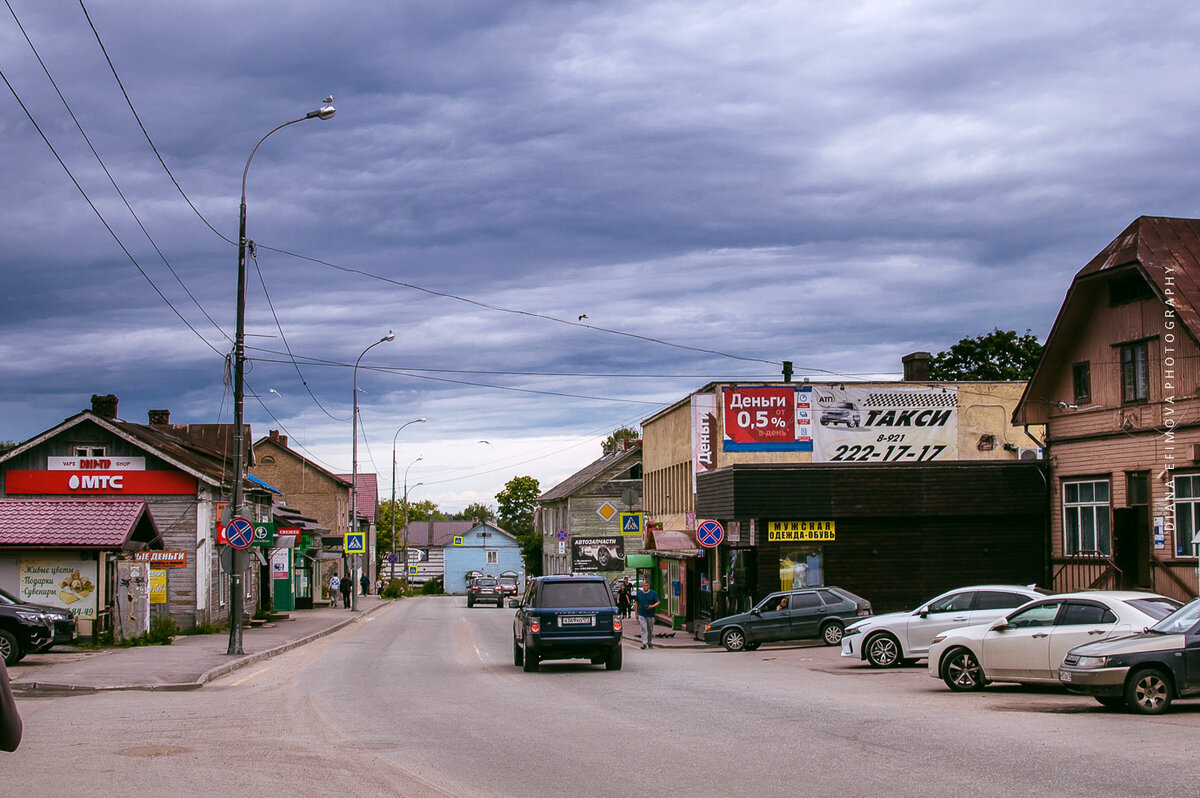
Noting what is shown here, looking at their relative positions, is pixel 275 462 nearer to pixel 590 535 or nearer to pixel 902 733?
pixel 590 535

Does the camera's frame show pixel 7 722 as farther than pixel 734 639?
No

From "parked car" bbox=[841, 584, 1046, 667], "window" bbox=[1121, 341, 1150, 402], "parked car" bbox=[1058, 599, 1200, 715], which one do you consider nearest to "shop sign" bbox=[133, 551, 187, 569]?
"parked car" bbox=[841, 584, 1046, 667]

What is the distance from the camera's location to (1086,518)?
32.2 metres

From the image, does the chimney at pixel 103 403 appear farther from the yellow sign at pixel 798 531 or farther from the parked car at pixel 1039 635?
the parked car at pixel 1039 635

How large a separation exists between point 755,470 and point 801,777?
24233 mm

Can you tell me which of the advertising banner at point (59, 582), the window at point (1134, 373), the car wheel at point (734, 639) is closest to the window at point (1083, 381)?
the window at point (1134, 373)

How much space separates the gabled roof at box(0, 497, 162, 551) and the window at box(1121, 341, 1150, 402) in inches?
972

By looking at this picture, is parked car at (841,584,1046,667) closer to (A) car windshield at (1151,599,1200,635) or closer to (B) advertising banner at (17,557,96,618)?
(A) car windshield at (1151,599,1200,635)

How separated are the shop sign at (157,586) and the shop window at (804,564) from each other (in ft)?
55.8

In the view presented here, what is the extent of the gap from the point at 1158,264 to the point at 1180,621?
53.8 ft

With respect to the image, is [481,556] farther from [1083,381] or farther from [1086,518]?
[1083,381]

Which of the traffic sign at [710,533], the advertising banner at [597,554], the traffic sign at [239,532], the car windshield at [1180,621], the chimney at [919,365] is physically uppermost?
the chimney at [919,365]

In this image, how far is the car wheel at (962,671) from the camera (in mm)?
17136

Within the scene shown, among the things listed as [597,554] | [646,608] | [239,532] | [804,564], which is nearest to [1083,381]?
[804,564]
